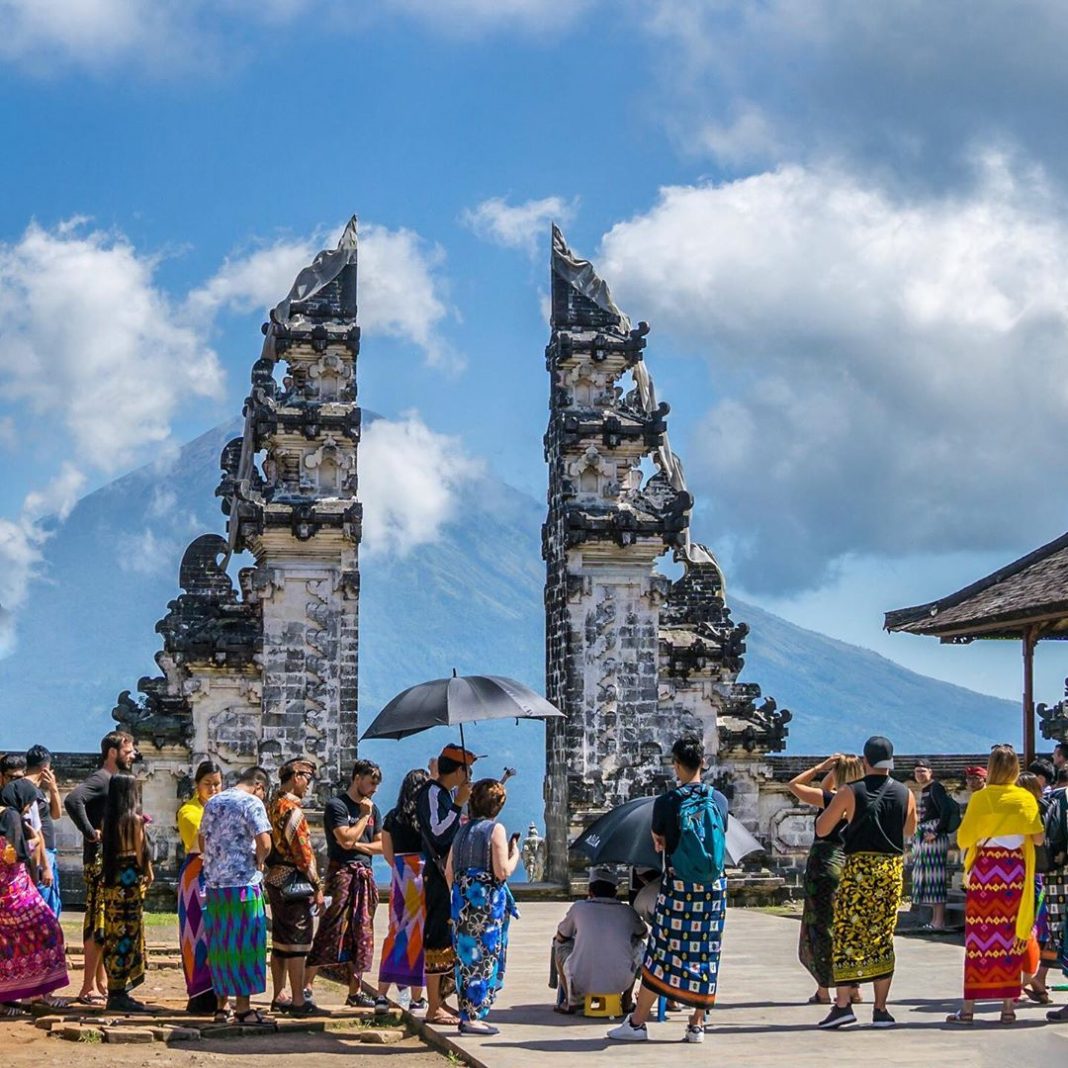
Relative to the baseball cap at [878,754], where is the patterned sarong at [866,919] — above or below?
below

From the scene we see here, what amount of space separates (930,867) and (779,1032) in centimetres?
719

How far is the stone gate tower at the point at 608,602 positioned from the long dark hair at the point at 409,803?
937cm

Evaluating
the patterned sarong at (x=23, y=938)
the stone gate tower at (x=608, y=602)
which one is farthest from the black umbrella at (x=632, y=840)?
the stone gate tower at (x=608, y=602)

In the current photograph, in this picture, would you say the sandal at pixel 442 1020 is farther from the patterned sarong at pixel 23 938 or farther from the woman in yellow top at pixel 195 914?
the patterned sarong at pixel 23 938

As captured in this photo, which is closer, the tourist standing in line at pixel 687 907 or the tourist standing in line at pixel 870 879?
the tourist standing in line at pixel 687 907

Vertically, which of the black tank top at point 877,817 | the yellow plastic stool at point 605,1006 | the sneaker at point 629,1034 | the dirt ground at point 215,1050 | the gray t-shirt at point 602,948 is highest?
the black tank top at point 877,817

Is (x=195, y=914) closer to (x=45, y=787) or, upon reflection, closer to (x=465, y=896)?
(x=45, y=787)

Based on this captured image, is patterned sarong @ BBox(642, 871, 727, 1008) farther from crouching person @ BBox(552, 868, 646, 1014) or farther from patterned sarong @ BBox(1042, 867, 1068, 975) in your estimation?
patterned sarong @ BBox(1042, 867, 1068, 975)

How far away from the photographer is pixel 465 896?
38.4ft

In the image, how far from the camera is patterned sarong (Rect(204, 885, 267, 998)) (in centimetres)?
1196

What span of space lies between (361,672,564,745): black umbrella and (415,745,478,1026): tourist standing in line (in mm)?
837

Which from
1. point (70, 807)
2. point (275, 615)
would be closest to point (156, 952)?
point (70, 807)

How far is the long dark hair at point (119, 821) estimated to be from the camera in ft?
40.8

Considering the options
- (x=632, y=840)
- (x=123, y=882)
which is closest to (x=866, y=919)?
(x=632, y=840)
